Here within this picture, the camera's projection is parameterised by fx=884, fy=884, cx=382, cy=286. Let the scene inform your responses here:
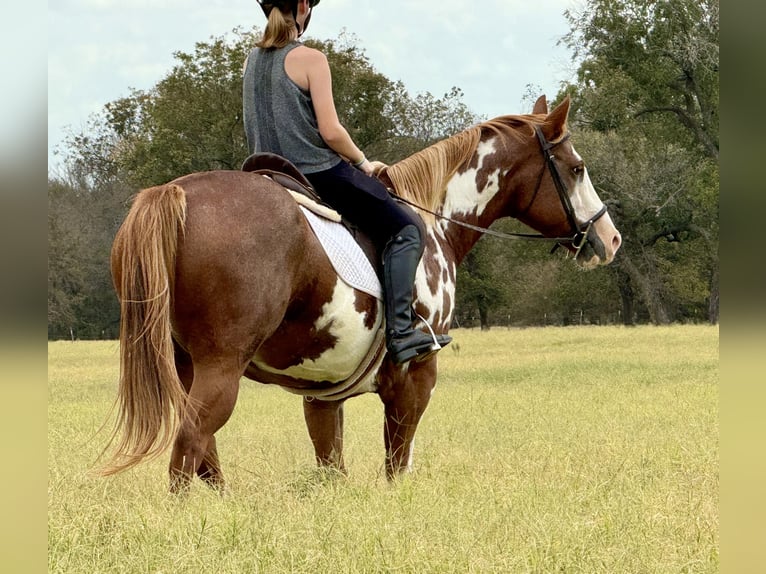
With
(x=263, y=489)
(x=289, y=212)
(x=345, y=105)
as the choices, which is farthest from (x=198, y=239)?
(x=345, y=105)

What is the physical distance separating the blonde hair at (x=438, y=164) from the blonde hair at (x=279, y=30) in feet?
4.17

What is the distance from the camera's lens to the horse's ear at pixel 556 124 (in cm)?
689

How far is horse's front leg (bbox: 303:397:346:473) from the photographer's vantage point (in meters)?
6.63

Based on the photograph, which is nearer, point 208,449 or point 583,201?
point 208,449

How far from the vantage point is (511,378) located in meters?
16.8

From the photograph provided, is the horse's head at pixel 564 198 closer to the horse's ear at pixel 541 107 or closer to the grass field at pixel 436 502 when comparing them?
the horse's ear at pixel 541 107

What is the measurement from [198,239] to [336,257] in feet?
3.24

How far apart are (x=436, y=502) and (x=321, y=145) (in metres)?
2.37

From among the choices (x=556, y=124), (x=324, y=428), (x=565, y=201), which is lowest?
(x=324, y=428)

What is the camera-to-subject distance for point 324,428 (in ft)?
21.8

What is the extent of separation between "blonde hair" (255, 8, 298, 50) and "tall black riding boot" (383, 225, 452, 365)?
144cm

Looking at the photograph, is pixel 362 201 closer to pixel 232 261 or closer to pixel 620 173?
pixel 232 261

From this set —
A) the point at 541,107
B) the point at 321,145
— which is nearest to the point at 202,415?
the point at 321,145
